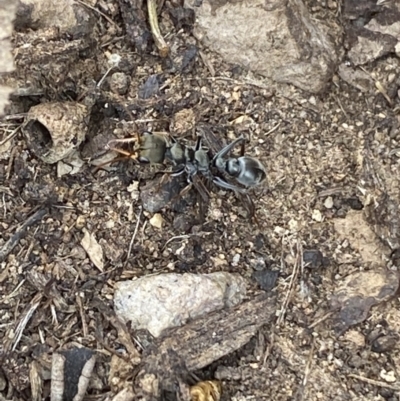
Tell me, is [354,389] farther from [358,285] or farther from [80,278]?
[80,278]

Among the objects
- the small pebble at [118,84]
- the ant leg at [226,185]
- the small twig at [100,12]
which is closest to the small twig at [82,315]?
the ant leg at [226,185]

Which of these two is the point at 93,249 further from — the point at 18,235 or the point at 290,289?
the point at 290,289

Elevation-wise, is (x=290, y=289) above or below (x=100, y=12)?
below

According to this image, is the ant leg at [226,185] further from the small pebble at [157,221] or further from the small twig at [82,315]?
the small twig at [82,315]

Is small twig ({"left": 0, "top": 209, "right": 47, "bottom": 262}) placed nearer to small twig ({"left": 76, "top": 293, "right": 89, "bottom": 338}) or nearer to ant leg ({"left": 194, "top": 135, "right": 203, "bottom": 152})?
small twig ({"left": 76, "top": 293, "right": 89, "bottom": 338})

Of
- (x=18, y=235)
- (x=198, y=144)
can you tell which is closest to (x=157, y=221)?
(x=198, y=144)
